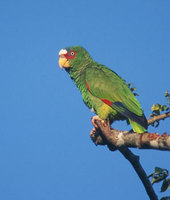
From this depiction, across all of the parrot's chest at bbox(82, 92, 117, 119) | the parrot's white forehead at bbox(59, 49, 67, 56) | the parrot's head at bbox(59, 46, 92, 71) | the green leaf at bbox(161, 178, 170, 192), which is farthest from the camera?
the parrot's white forehead at bbox(59, 49, 67, 56)

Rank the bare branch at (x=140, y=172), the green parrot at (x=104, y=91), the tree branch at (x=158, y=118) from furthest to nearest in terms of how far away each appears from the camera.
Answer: the green parrot at (x=104, y=91) → the tree branch at (x=158, y=118) → the bare branch at (x=140, y=172)

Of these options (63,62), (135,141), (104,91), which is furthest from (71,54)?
(135,141)

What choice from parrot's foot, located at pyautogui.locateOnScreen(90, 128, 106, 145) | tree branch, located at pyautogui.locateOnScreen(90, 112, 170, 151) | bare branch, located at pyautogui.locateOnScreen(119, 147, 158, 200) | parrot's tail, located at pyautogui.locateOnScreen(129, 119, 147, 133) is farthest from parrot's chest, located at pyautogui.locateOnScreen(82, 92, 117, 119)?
bare branch, located at pyautogui.locateOnScreen(119, 147, 158, 200)

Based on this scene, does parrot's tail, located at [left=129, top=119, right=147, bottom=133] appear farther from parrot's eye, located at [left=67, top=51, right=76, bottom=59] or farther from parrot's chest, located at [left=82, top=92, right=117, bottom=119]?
parrot's eye, located at [left=67, top=51, right=76, bottom=59]

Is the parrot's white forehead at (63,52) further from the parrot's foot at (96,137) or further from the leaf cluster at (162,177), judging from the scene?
the leaf cluster at (162,177)

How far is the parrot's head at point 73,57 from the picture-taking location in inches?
241

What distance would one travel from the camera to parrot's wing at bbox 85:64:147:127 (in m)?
4.75

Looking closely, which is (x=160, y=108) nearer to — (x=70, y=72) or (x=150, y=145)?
(x=150, y=145)

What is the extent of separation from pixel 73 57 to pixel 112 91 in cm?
153

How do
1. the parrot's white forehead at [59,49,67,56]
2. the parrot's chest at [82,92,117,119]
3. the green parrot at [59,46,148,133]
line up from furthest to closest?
the parrot's white forehead at [59,49,67,56]
the parrot's chest at [82,92,117,119]
the green parrot at [59,46,148,133]

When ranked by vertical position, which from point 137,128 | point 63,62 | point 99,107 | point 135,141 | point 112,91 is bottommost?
point 135,141

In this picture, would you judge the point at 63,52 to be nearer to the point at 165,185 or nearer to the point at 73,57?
the point at 73,57

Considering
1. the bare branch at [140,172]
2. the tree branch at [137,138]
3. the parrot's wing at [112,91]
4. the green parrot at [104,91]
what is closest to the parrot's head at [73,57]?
the green parrot at [104,91]

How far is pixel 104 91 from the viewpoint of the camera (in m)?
5.21
